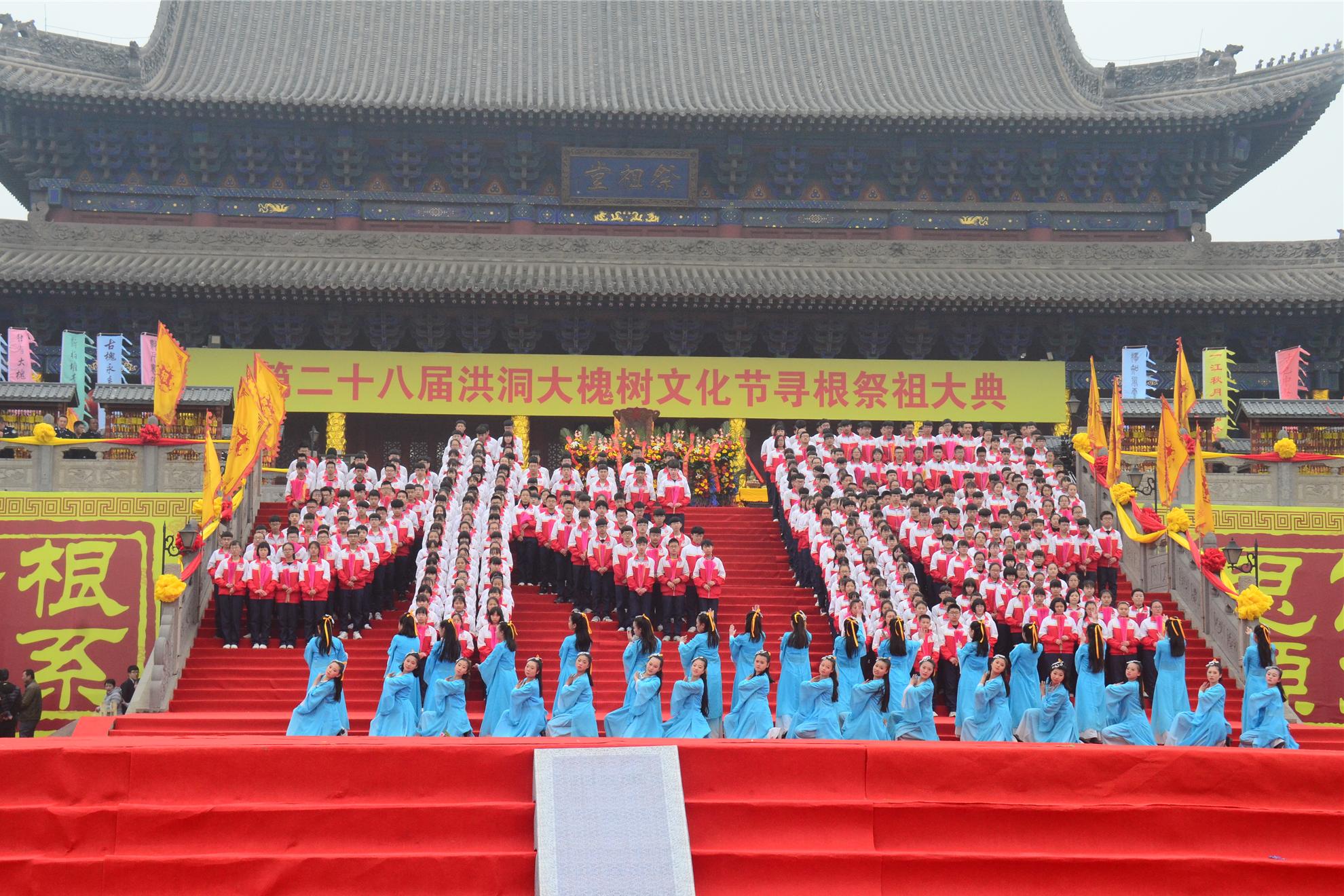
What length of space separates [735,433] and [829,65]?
24.4 ft

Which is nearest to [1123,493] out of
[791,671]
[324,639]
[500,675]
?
[791,671]

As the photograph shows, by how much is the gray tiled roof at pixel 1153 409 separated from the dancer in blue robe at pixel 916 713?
8054 millimetres

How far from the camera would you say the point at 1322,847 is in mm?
8336

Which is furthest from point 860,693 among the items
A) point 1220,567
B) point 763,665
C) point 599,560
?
point 1220,567

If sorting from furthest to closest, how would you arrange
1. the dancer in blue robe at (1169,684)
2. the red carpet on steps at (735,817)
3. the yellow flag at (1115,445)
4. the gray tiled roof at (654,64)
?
the gray tiled roof at (654,64) → the yellow flag at (1115,445) → the dancer in blue robe at (1169,684) → the red carpet on steps at (735,817)

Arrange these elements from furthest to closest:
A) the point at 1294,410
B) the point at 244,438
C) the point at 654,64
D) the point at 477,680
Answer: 1. the point at 654,64
2. the point at 1294,410
3. the point at 244,438
4. the point at 477,680

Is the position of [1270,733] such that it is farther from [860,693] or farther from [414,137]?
[414,137]

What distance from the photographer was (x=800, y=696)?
10.7 m

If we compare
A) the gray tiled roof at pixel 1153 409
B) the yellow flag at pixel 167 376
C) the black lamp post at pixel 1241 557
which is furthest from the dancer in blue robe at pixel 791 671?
the gray tiled roof at pixel 1153 409

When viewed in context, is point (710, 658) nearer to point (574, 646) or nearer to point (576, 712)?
point (574, 646)

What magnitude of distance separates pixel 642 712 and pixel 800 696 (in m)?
1.28

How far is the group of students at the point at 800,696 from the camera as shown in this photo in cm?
1017

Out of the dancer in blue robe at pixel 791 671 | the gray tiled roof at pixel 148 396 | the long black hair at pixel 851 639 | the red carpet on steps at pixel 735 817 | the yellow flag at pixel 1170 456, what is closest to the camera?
the red carpet on steps at pixel 735 817

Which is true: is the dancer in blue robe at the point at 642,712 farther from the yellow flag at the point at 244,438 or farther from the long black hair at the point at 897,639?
the yellow flag at the point at 244,438
